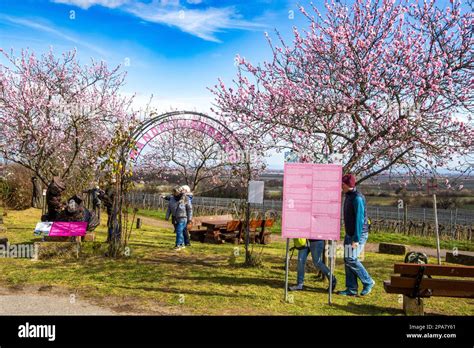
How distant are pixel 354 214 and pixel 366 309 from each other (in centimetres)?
138

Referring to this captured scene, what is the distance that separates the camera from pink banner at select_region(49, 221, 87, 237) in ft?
30.9

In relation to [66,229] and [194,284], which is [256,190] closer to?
[194,284]

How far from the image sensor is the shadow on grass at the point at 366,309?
19.5 feet

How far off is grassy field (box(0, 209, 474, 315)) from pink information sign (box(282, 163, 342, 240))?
1.10m

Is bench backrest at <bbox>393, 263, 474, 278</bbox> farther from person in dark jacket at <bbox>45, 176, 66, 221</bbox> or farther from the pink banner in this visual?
person in dark jacket at <bbox>45, 176, 66, 221</bbox>

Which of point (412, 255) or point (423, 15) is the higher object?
point (423, 15)

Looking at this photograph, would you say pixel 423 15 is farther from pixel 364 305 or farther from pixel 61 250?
pixel 61 250

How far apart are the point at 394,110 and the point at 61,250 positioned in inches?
293

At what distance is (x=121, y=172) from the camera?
9.45m

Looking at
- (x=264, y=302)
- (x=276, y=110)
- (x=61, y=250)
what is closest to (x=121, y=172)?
(x=61, y=250)

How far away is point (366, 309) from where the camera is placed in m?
6.11

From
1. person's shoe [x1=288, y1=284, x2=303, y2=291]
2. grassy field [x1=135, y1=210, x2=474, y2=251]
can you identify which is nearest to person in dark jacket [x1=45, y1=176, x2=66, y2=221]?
person's shoe [x1=288, y1=284, x2=303, y2=291]

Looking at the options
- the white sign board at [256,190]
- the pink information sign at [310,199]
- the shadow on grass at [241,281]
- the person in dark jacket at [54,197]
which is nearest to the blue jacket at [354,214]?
the pink information sign at [310,199]

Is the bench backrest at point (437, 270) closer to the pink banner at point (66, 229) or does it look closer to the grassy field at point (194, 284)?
the grassy field at point (194, 284)
